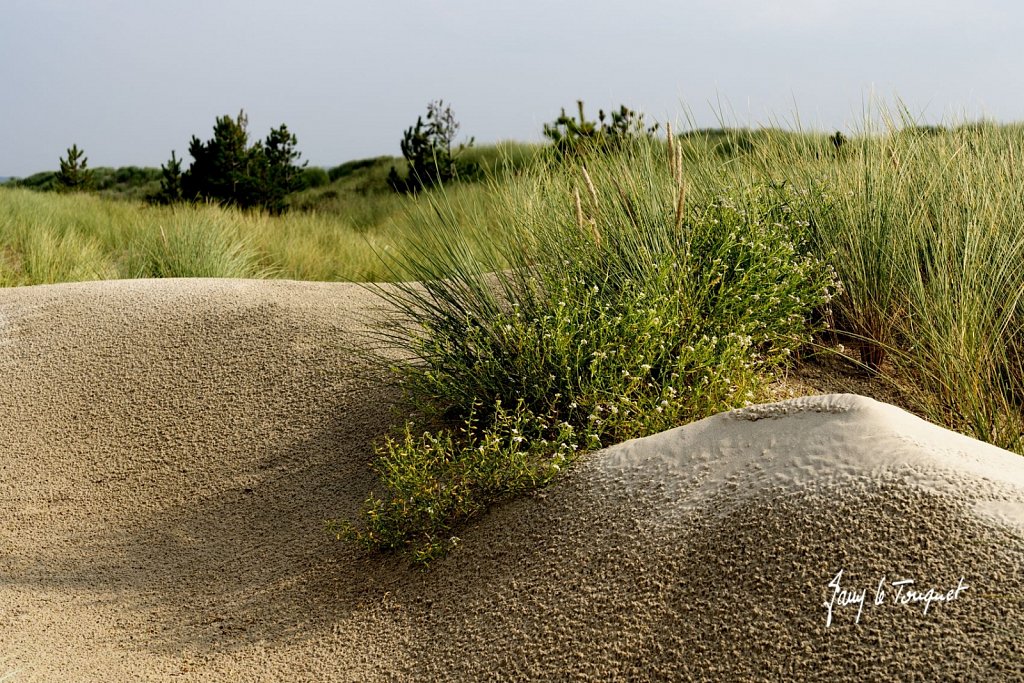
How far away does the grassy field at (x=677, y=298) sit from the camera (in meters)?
3.38

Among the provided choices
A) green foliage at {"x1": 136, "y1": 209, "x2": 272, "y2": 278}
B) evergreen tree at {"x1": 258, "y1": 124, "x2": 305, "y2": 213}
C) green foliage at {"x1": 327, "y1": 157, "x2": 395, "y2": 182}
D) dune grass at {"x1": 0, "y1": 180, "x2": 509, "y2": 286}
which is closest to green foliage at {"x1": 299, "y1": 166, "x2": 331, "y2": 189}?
green foliage at {"x1": 327, "y1": 157, "x2": 395, "y2": 182}

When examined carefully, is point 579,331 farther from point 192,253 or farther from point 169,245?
point 169,245

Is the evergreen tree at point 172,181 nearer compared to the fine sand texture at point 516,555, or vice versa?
the fine sand texture at point 516,555

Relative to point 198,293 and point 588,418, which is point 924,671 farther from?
point 198,293

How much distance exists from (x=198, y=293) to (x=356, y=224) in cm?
643

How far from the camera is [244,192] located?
15.3 meters

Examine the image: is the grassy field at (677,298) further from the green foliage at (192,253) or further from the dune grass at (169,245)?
the green foliage at (192,253)

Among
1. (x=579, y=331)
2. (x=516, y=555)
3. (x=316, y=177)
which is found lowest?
(x=516, y=555)

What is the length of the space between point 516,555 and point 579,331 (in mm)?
930

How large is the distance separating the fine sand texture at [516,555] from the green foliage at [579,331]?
0.21 meters

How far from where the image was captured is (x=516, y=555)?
→ 113 inches

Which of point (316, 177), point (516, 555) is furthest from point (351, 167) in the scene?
point (516, 555)

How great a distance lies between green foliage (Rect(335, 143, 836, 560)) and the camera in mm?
3295

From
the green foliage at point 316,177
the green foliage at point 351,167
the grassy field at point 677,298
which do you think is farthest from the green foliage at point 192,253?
the green foliage at point 351,167
